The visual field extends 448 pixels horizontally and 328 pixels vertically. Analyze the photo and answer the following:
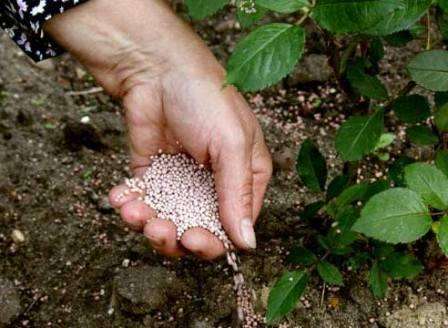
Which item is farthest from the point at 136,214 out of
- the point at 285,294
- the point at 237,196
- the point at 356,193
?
the point at 356,193

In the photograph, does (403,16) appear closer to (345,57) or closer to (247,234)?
(345,57)

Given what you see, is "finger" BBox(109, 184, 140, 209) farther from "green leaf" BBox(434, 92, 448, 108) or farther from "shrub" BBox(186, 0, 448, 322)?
"green leaf" BBox(434, 92, 448, 108)

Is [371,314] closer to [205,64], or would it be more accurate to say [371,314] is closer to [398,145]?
[398,145]

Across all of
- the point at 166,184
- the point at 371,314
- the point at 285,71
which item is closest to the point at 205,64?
the point at 166,184

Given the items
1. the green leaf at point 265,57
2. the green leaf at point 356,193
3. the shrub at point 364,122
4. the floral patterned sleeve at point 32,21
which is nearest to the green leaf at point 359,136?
the shrub at point 364,122

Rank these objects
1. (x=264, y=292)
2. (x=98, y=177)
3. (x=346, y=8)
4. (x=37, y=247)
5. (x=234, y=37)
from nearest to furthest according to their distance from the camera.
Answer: (x=346, y=8) < (x=264, y=292) < (x=37, y=247) < (x=98, y=177) < (x=234, y=37)

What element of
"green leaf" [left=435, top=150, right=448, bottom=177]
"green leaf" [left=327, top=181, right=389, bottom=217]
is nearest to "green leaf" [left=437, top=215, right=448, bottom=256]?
"green leaf" [left=435, top=150, right=448, bottom=177]
